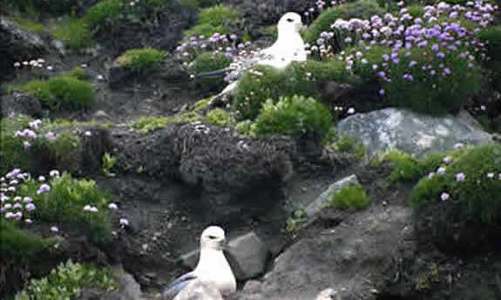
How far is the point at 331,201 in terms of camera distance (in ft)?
45.6

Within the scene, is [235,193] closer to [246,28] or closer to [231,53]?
[231,53]

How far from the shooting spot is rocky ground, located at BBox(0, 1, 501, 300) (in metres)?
12.6

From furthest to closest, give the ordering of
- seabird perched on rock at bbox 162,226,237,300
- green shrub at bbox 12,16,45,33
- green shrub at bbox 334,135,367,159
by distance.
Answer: green shrub at bbox 12,16,45,33 < green shrub at bbox 334,135,367,159 < seabird perched on rock at bbox 162,226,237,300

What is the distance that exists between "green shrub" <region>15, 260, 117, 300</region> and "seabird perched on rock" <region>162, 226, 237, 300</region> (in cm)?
63

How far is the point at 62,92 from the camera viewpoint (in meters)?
17.0

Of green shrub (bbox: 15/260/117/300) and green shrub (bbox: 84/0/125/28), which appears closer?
green shrub (bbox: 15/260/117/300)

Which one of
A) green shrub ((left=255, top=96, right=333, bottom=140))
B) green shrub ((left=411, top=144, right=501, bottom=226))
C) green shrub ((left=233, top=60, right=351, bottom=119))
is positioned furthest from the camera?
green shrub ((left=233, top=60, right=351, bottom=119))

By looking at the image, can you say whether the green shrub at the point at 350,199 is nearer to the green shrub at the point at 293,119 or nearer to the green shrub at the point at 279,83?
the green shrub at the point at 293,119

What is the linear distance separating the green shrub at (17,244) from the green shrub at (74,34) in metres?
6.70

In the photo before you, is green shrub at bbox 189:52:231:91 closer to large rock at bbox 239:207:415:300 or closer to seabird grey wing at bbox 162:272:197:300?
large rock at bbox 239:207:415:300

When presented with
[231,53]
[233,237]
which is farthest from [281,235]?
[231,53]

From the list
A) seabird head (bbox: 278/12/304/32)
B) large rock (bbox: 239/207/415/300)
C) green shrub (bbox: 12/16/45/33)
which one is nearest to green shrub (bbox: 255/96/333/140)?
large rock (bbox: 239/207/415/300)

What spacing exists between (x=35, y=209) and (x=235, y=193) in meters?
2.38

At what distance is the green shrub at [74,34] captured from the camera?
19.1 meters
